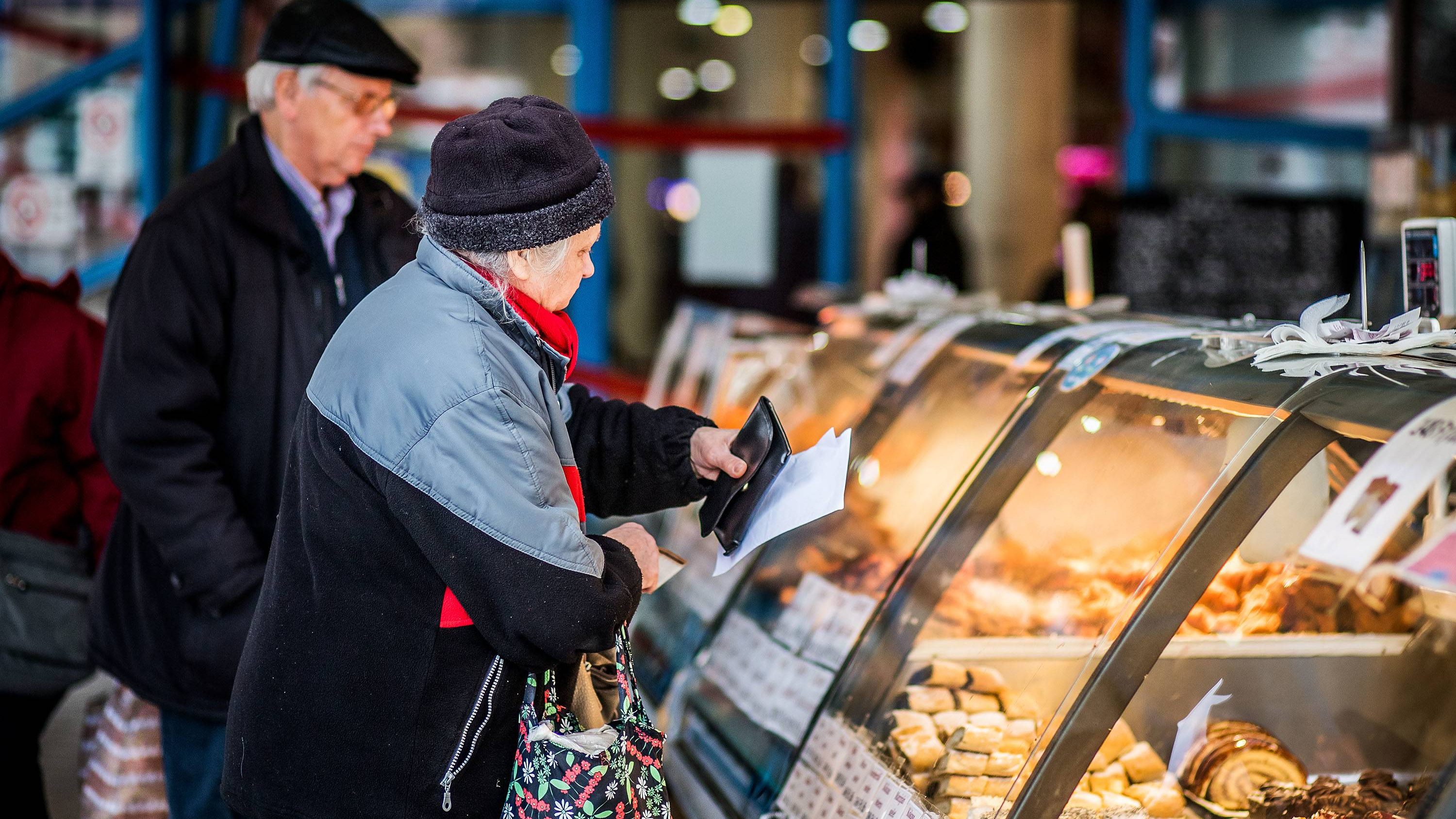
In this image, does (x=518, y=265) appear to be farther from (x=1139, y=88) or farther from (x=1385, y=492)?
(x=1139, y=88)

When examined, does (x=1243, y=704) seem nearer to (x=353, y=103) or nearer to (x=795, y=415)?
(x=795, y=415)

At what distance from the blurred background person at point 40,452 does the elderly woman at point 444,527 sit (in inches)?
49.5

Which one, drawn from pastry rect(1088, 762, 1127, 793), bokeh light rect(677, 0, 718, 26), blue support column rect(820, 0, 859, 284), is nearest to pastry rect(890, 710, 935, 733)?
pastry rect(1088, 762, 1127, 793)

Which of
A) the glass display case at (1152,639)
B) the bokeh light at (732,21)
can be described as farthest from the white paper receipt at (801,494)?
the bokeh light at (732,21)

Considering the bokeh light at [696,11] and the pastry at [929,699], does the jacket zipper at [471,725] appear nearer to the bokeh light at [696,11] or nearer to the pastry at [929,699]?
the pastry at [929,699]

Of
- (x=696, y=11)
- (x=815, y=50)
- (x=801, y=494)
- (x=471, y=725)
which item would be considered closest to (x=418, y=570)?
(x=471, y=725)

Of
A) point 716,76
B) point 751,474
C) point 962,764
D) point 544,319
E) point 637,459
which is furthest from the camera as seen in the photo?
point 716,76

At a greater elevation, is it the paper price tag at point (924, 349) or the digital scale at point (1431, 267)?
the digital scale at point (1431, 267)

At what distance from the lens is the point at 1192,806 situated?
2.11 metres

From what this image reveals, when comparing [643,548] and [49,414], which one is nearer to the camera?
[643,548]

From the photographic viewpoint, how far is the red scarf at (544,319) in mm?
1699

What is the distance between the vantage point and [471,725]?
169cm

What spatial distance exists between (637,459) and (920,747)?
685mm

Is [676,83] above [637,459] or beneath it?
above
